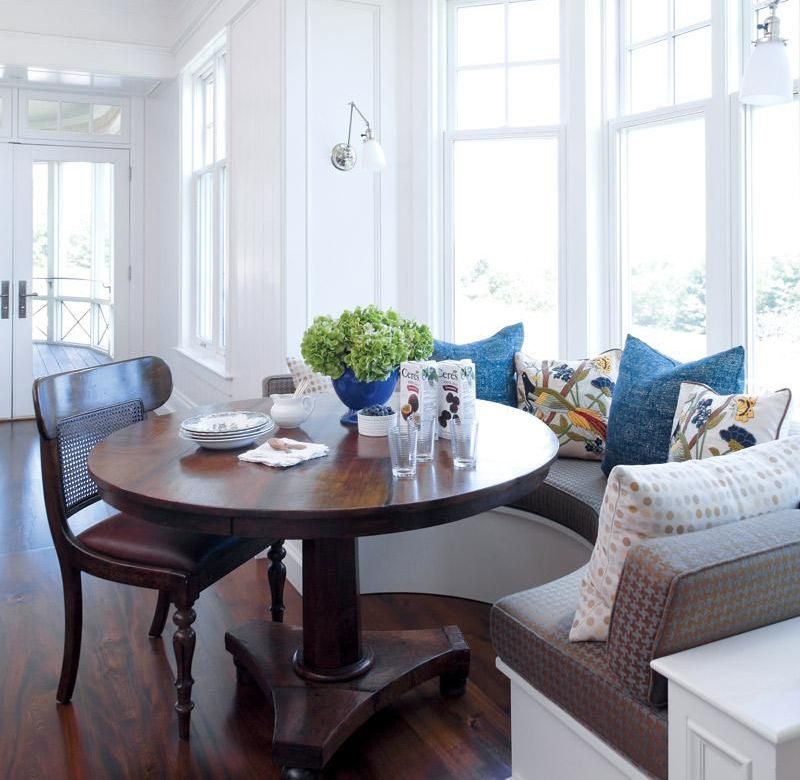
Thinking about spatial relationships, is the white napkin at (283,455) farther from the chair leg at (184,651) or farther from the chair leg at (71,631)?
the chair leg at (71,631)

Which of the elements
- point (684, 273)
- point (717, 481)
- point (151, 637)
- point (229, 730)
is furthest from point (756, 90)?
point (151, 637)

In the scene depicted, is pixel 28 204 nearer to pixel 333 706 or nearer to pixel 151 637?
pixel 151 637

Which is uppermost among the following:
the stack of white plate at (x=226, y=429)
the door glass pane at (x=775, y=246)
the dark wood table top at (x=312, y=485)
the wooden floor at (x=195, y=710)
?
the door glass pane at (x=775, y=246)

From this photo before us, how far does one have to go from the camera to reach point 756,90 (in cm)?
230

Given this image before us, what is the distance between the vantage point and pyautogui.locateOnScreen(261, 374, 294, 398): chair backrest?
10.5ft

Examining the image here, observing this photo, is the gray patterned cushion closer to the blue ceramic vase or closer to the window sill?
the blue ceramic vase

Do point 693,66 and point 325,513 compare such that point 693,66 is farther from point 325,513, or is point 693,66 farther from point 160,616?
point 160,616

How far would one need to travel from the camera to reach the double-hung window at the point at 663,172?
3080 mm

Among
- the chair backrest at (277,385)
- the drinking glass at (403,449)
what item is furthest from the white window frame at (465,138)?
the drinking glass at (403,449)

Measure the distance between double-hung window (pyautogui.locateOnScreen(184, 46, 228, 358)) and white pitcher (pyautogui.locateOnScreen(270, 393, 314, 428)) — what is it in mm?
3047

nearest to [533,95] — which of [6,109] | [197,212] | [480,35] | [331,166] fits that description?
[480,35]

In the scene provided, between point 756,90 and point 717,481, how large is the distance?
133 cm

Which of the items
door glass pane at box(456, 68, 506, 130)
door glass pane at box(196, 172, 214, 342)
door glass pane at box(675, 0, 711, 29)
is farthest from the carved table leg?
door glass pane at box(196, 172, 214, 342)

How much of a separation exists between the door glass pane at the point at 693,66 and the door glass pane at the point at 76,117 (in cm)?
500
